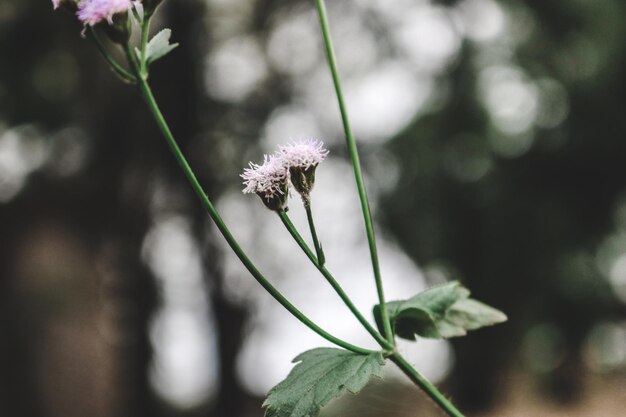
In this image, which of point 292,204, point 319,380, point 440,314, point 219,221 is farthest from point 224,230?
point 292,204

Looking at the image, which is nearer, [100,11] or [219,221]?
[219,221]

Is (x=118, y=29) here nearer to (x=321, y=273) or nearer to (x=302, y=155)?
(x=302, y=155)

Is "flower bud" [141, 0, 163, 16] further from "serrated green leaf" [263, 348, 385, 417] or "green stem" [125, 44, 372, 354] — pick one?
"serrated green leaf" [263, 348, 385, 417]

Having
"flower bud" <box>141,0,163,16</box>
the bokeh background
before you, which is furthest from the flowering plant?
the bokeh background

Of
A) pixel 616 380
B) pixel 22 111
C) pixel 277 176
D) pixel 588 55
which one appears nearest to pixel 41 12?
pixel 22 111

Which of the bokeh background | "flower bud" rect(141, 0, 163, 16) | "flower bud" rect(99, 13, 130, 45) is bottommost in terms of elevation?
"flower bud" rect(99, 13, 130, 45)

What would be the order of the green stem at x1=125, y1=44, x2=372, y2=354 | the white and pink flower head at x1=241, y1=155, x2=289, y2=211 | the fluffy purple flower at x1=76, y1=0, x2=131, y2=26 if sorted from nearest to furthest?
the green stem at x1=125, y1=44, x2=372, y2=354, the fluffy purple flower at x1=76, y1=0, x2=131, y2=26, the white and pink flower head at x1=241, y1=155, x2=289, y2=211
